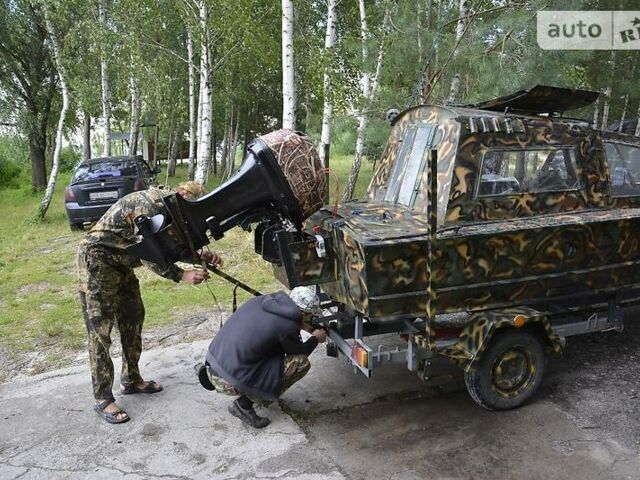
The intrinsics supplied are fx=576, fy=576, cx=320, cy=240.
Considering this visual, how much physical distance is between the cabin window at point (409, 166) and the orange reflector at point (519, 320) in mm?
1166

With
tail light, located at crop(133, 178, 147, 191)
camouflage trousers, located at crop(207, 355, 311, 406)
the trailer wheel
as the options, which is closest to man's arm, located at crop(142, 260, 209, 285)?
camouflage trousers, located at crop(207, 355, 311, 406)

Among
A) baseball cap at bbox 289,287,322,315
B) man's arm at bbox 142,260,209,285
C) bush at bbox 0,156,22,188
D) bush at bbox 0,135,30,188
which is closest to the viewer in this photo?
man's arm at bbox 142,260,209,285

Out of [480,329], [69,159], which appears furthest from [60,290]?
[69,159]

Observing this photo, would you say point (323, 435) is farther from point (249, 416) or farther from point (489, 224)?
point (489, 224)

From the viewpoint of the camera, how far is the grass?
241 inches

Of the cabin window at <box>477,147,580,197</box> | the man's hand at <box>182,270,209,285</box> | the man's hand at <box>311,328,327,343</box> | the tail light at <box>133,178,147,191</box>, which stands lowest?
the man's hand at <box>311,328,327,343</box>

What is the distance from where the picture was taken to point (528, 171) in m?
4.38

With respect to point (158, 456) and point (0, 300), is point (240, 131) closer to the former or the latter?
point (0, 300)

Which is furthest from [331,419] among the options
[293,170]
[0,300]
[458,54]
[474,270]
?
[458,54]

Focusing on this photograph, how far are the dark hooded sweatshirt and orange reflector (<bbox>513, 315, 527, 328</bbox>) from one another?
1.47 metres

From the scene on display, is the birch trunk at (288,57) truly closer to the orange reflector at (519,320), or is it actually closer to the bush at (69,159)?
the orange reflector at (519,320)

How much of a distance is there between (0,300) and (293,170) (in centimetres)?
554

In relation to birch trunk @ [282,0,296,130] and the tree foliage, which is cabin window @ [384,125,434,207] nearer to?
the tree foliage

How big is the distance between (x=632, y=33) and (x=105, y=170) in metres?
10.00
